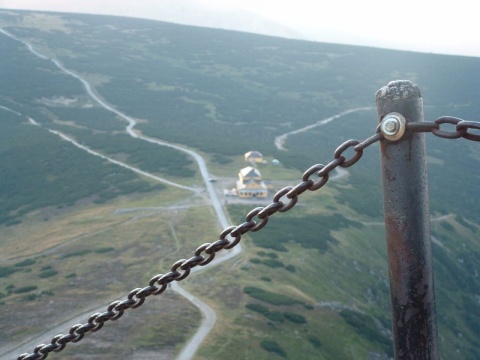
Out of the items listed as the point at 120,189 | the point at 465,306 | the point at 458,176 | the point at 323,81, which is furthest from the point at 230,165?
the point at 323,81

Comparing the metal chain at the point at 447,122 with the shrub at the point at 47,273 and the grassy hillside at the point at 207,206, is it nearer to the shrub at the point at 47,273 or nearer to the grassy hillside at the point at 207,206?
the grassy hillside at the point at 207,206

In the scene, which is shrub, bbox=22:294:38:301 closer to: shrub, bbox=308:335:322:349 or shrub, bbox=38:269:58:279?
shrub, bbox=38:269:58:279

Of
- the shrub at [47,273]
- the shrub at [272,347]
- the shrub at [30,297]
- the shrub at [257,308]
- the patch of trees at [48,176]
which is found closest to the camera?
the shrub at [272,347]

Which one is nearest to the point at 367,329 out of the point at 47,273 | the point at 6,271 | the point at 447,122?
the point at 47,273

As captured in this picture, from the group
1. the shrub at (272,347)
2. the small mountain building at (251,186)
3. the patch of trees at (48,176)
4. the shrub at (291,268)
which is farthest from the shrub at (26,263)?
the small mountain building at (251,186)

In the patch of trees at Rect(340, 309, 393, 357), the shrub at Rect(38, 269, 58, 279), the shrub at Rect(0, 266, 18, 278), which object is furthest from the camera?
the shrub at Rect(0, 266, 18, 278)

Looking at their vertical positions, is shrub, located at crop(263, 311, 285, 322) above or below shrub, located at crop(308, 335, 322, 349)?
above

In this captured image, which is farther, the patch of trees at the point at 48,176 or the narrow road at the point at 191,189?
the patch of trees at the point at 48,176

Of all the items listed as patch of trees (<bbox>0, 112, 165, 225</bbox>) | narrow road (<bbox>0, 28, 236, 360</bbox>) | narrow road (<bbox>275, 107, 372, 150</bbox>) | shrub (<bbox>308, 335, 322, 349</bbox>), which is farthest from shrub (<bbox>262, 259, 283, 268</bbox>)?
narrow road (<bbox>275, 107, 372, 150</bbox>)
